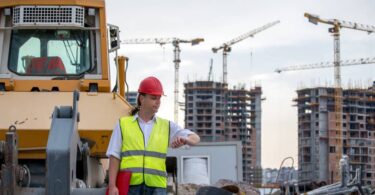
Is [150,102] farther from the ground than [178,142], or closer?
farther from the ground

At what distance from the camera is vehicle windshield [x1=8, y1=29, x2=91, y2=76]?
34.8 ft

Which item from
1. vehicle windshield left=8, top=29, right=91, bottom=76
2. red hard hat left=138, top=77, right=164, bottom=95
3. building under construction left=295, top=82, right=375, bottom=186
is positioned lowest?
building under construction left=295, top=82, right=375, bottom=186

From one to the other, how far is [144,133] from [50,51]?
3481 millimetres

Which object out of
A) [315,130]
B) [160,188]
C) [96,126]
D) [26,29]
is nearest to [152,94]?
[160,188]

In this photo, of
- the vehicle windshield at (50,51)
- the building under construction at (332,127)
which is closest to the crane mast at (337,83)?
the building under construction at (332,127)

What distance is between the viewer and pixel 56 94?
974 centimetres

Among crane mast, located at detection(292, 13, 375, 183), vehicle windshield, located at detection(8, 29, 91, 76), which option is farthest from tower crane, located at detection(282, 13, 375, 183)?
vehicle windshield, located at detection(8, 29, 91, 76)

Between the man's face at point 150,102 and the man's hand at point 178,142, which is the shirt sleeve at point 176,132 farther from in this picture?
the man's face at point 150,102

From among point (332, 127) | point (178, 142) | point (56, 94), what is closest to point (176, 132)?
point (178, 142)

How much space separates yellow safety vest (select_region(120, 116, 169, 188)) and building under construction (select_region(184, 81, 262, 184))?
3209 inches

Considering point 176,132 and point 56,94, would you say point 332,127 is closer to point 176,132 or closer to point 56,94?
point 56,94

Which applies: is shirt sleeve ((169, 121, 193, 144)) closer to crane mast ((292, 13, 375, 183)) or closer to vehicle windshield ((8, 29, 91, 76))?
vehicle windshield ((8, 29, 91, 76))

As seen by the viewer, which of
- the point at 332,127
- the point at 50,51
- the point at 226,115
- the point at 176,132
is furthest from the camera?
the point at 226,115

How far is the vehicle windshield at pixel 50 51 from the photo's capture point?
10.6 metres
